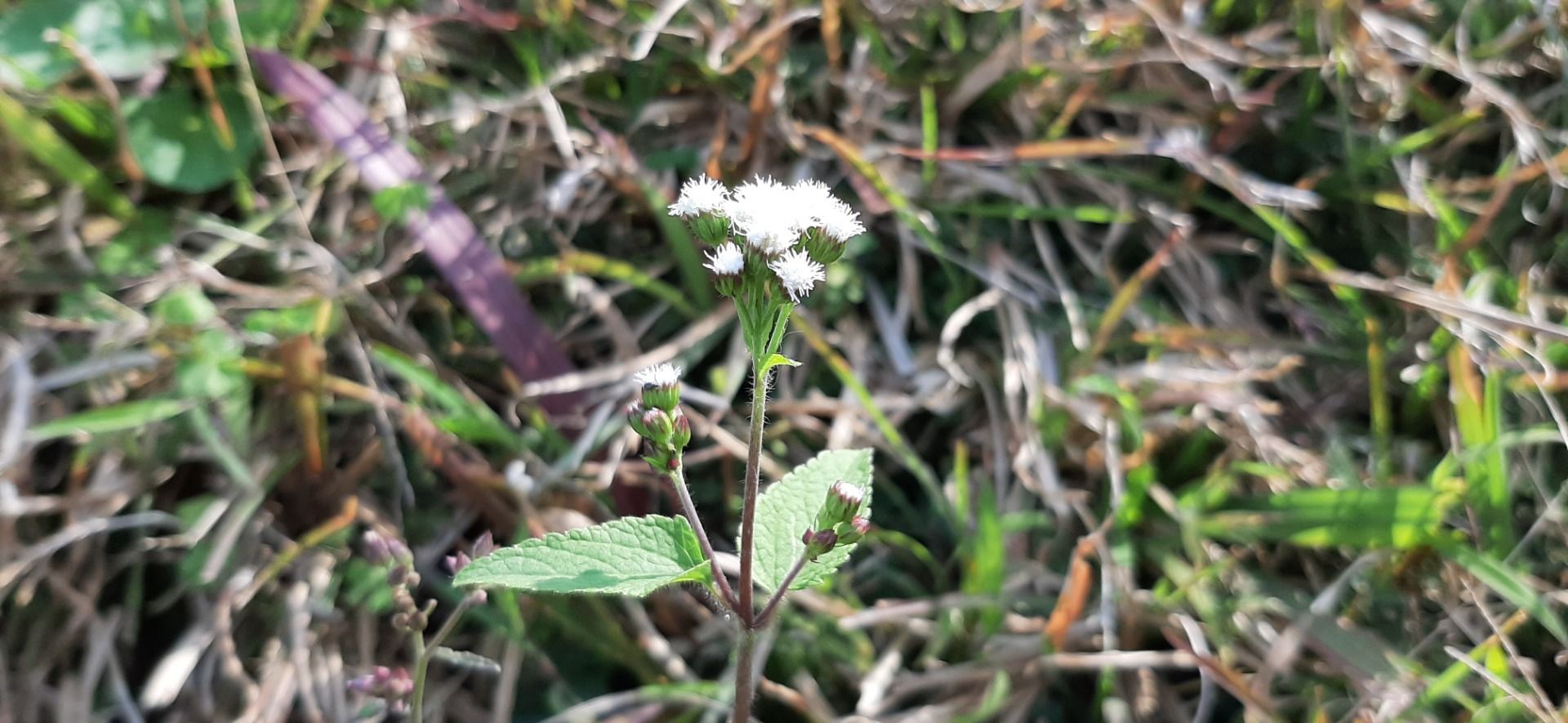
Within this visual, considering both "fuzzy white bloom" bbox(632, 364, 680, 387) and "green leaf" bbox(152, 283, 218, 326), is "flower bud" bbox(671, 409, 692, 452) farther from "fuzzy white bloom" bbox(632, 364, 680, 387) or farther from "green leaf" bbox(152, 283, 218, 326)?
"green leaf" bbox(152, 283, 218, 326)

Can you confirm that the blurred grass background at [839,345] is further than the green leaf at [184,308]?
No

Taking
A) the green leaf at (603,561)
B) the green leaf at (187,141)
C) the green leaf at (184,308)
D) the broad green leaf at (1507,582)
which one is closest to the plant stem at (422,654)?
the green leaf at (603,561)

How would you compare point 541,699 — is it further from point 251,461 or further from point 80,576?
point 80,576

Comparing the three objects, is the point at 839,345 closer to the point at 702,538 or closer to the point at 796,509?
the point at 796,509

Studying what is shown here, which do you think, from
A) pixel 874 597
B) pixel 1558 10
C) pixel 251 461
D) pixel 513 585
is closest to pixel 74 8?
pixel 251 461

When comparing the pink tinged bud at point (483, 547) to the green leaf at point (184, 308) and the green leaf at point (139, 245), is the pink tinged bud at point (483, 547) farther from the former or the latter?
the green leaf at point (139, 245)

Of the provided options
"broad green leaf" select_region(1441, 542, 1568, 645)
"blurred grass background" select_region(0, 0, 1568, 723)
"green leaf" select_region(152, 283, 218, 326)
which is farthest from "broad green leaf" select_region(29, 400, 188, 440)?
"broad green leaf" select_region(1441, 542, 1568, 645)

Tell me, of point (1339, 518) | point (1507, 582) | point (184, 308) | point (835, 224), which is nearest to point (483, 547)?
point (835, 224)
